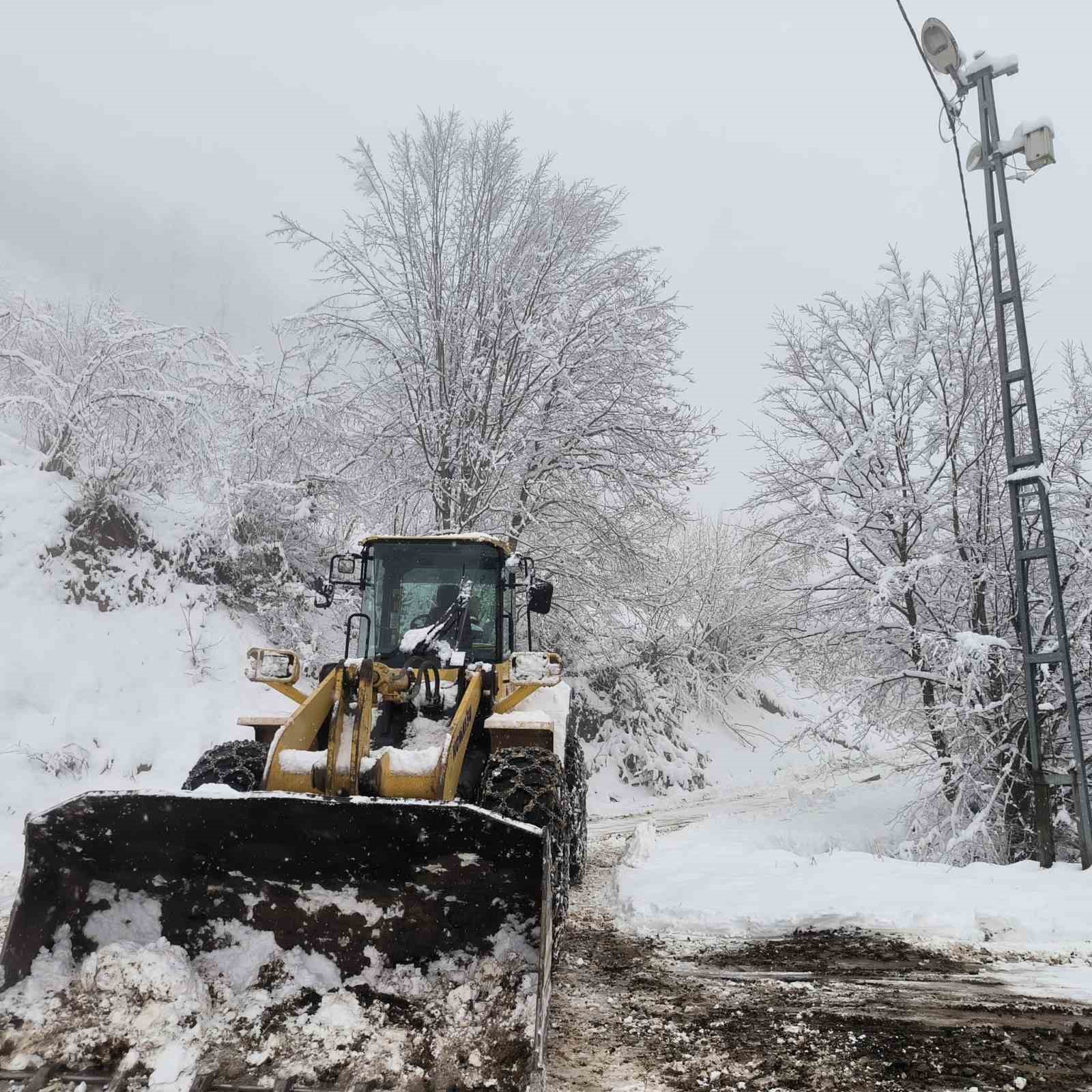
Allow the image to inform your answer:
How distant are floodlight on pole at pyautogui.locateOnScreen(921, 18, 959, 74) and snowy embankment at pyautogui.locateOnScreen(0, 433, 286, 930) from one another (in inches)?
422

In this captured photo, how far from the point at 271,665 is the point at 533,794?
2279 millimetres

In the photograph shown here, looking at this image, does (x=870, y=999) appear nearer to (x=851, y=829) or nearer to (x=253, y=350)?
(x=851, y=829)

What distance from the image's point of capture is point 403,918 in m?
3.53

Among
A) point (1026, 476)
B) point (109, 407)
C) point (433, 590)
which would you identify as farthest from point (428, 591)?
point (109, 407)

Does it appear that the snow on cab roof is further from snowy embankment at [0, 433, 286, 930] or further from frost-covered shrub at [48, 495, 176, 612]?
frost-covered shrub at [48, 495, 176, 612]

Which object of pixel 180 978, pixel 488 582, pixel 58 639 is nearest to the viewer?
pixel 180 978

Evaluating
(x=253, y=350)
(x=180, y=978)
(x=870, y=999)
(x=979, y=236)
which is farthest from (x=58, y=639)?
(x=979, y=236)

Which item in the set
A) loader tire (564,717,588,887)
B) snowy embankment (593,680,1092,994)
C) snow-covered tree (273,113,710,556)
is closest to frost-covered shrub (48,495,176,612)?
snow-covered tree (273,113,710,556)

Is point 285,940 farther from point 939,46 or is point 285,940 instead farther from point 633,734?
point 633,734

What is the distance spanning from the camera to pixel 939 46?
27.3 ft

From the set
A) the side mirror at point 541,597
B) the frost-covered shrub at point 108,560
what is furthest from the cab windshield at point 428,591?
the frost-covered shrub at point 108,560

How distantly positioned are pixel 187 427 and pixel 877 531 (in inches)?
380

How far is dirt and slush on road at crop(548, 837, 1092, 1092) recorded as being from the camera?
322 centimetres

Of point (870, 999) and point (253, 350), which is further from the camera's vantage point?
point (253, 350)
